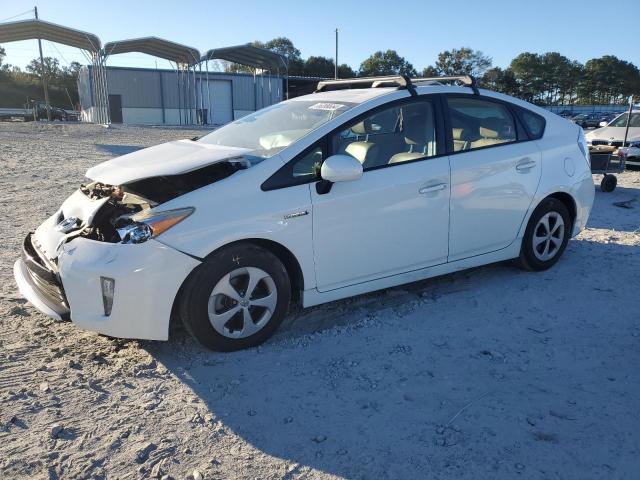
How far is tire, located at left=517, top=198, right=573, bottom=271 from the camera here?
479cm

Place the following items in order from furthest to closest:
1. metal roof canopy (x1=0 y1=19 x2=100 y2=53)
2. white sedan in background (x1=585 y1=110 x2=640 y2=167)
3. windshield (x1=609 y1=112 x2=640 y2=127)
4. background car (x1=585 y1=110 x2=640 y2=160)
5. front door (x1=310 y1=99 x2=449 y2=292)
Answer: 1. metal roof canopy (x1=0 y1=19 x2=100 y2=53)
2. windshield (x1=609 y1=112 x2=640 y2=127)
3. background car (x1=585 y1=110 x2=640 y2=160)
4. white sedan in background (x1=585 y1=110 x2=640 y2=167)
5. front door (x1=310 y1=99 x2=449 y2=292)

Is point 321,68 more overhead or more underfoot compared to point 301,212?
more overhead

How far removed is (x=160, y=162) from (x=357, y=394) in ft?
6.84

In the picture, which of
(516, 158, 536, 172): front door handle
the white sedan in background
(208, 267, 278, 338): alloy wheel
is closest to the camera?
(208, 267, 278, 338): alloy wheel

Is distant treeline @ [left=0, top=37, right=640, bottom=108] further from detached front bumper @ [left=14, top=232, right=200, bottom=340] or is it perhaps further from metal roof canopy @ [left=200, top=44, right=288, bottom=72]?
detached front bumper @ [left=14, top=232, right=200, bottom=340]

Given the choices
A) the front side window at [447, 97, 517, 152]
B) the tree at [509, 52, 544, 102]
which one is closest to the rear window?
the front side window at [447, 97, 517, 152]

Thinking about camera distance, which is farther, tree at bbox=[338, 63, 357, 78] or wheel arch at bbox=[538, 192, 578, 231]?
tree at bbox=[338, 63, 357, 78]

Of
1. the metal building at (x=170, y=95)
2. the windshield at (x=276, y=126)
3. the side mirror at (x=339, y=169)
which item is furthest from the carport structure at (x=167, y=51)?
the side mirror at (x=339, y=169)

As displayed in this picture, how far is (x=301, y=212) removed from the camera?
137 inches

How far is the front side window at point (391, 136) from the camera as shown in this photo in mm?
3828

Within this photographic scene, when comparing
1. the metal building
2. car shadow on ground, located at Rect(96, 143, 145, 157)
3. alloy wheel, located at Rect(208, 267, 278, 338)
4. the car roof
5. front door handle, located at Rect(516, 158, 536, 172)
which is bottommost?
alloy wheel, located at Rect(208, 267, 278, 338)

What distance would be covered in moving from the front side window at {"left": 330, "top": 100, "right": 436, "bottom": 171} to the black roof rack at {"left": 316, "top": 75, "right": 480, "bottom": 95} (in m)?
0.21

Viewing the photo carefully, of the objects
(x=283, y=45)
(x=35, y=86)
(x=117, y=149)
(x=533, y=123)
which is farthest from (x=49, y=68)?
(x=533, y=123)

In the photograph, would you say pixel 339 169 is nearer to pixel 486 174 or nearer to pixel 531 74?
pixel 486 174
